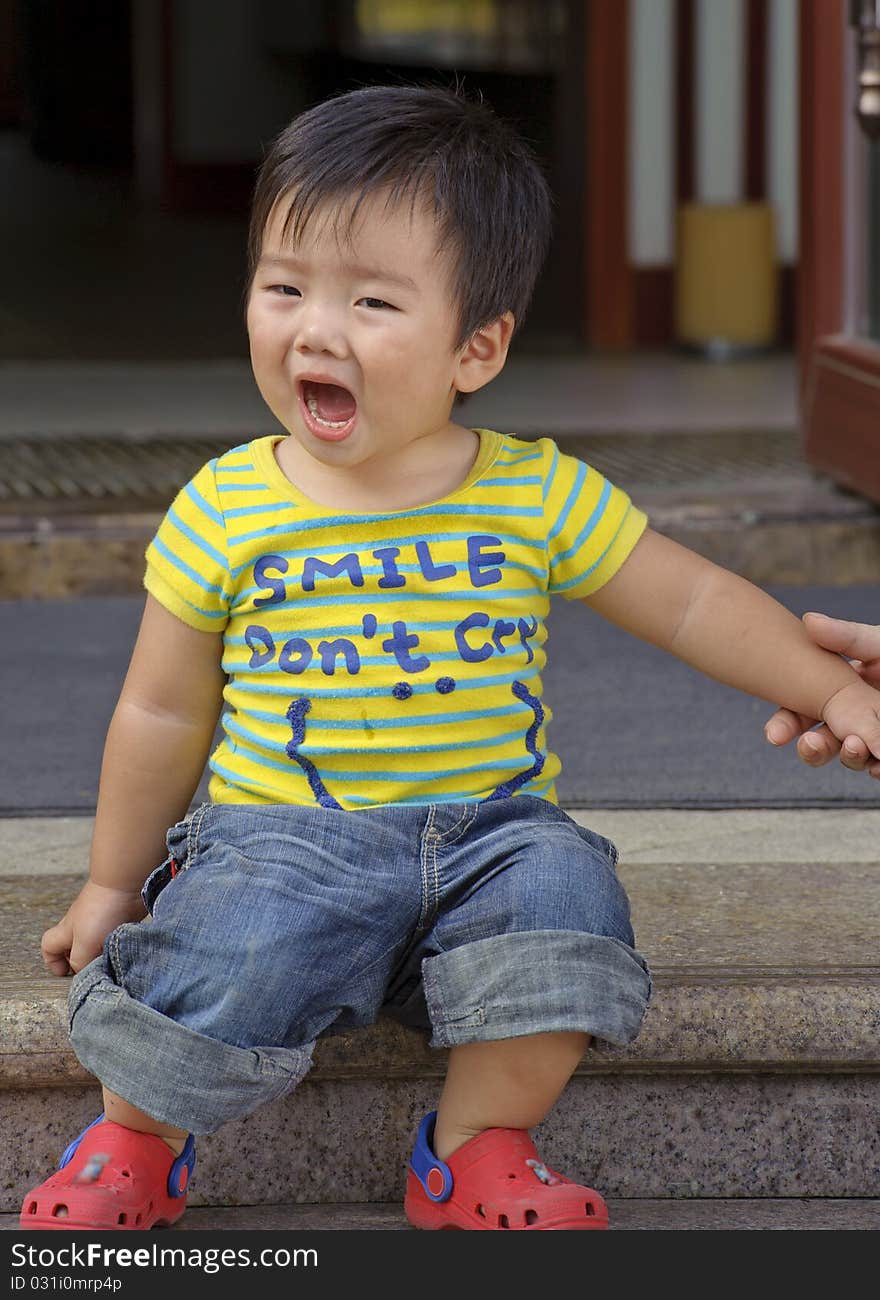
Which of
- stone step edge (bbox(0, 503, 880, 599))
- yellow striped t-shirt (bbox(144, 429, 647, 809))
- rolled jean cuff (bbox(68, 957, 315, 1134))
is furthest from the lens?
stone step edge (bbox(0, 503, 880, 599))

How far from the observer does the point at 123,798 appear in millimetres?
1584

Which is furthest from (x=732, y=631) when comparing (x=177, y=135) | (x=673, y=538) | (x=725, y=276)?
(x=177, y=135)

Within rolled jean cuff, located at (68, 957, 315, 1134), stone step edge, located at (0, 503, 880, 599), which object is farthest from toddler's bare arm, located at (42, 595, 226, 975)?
stone step edge, located at (0, 503, 880, 599)

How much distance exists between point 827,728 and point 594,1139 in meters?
0.41

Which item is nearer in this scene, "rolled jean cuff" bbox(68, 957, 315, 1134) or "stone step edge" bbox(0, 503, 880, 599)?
"rolled jean cuff" bbox(68, 957, 315, 1134)

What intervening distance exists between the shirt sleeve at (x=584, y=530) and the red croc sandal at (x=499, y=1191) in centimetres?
45

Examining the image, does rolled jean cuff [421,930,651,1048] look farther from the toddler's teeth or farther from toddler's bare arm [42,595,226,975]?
the toddler's teeth

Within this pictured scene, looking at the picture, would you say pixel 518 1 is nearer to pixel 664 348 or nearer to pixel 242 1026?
pixel 664 348

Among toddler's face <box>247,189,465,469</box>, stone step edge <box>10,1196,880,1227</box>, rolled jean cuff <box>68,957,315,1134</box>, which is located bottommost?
stone step edge <box>10,1196,880,1227</box>

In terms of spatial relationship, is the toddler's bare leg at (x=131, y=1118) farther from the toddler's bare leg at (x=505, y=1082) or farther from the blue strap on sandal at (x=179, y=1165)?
the toddler's bare leg at (x=505, y=1082)

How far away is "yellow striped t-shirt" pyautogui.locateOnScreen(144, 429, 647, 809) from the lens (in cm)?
153

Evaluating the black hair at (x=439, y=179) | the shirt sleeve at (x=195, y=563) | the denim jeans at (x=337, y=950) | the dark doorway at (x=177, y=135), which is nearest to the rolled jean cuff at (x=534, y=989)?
the denim jeans at (x=337, y=950)

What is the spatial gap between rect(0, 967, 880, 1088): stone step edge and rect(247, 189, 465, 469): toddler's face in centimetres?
50

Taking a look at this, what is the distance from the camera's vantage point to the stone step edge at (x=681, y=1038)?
62.5 inches
